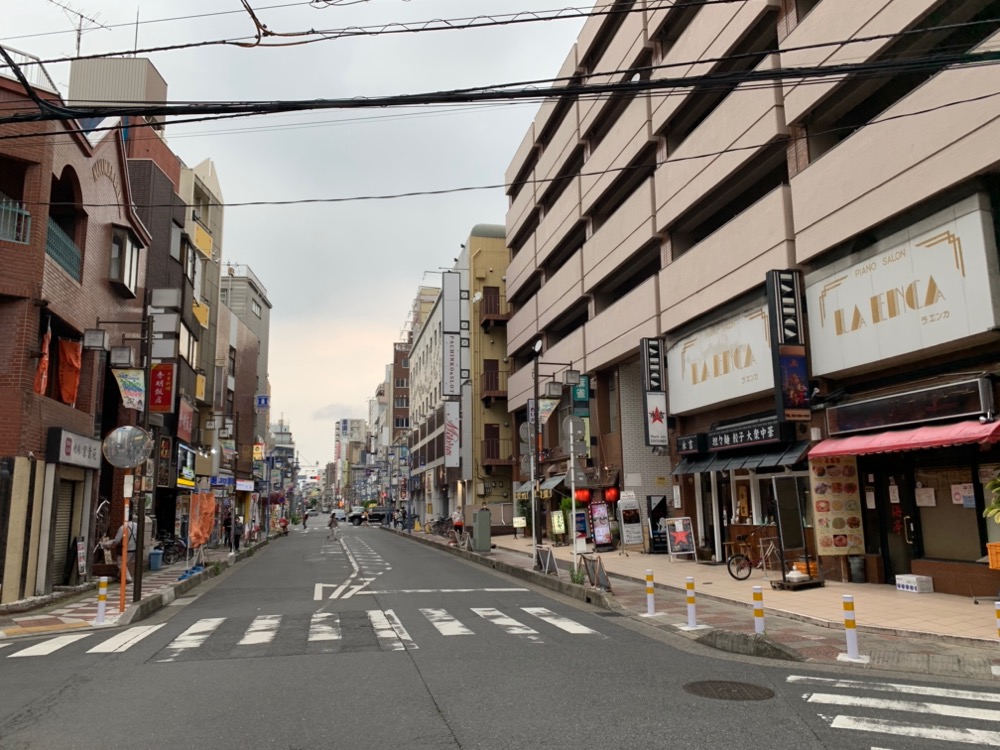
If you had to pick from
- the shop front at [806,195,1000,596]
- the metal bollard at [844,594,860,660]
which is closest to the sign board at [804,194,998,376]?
the shop front at [806,195,1000,596]

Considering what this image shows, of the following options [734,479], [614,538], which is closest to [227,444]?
[614,538]

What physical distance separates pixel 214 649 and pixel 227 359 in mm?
41352

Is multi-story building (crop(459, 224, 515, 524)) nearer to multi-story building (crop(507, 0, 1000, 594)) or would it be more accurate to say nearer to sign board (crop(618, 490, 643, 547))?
multi-story building (crop(507, 0, 1000, 594))

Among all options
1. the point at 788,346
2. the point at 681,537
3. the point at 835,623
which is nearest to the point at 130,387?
the point at 681,537

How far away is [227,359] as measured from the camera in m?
48.9

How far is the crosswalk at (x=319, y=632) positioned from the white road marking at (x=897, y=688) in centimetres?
367

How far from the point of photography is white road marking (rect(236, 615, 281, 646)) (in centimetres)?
1093

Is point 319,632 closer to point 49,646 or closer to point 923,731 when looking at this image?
point 49,646

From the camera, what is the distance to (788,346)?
57.2ft

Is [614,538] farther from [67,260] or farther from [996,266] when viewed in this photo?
[67,260]

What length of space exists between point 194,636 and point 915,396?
44.3 feet

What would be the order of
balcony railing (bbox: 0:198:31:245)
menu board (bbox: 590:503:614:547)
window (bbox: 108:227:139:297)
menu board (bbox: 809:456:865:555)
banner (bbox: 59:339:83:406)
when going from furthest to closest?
menu board (bbox: 590:503:614:547)
window (bbox: 108:227:139:297)
banner (bbox: 59:339:83:406)
menu board (bbox: 809:456:865:555)
balcony railing (bbox: 0:198:31:245)

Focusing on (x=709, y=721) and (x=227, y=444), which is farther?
(x=227, y=444)

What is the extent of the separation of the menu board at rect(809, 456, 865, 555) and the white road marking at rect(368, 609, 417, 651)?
977cm
